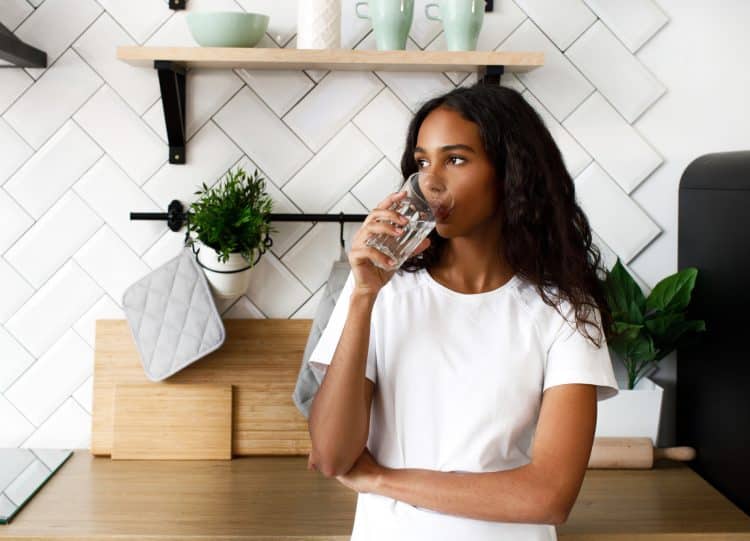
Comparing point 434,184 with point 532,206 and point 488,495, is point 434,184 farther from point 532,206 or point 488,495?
point 488,495

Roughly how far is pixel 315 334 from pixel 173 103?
1.78 ft

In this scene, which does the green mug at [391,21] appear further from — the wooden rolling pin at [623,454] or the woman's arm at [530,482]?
the wooden rolling pin at [623,454]

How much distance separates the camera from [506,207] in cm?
138

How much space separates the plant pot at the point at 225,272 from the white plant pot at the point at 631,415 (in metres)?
0.77

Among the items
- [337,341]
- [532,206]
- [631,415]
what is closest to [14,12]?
[337,341]

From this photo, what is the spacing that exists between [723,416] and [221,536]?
0.98 m

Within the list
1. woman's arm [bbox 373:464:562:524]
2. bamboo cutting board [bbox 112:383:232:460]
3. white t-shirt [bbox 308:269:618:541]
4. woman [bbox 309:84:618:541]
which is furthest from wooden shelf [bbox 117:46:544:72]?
woman's arm [bbox 373:464:562:524]

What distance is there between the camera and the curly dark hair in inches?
53.4

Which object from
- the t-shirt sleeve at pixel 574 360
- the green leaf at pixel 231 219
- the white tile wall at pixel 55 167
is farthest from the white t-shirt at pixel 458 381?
the white tile wall at pixel 55 167

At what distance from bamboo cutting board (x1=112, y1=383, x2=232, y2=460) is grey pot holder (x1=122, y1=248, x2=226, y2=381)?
64 millimetres

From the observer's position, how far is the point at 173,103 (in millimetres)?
1798

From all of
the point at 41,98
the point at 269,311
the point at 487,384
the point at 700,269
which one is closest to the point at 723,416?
the point at 700,269

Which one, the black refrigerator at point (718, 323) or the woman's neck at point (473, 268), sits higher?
the woman's neck at point (473, 268)

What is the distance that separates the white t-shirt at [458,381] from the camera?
4.27ft
